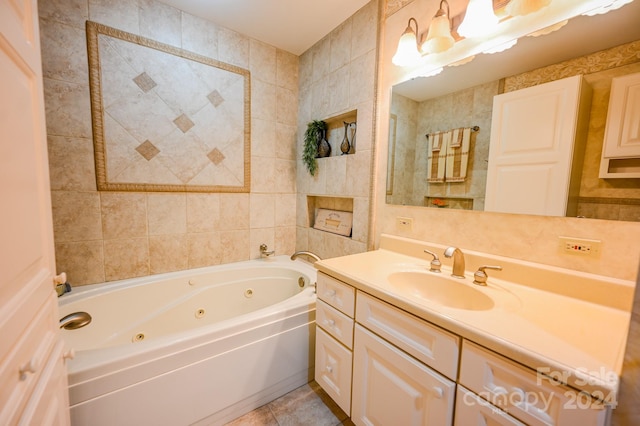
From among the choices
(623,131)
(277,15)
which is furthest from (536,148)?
(277,15)

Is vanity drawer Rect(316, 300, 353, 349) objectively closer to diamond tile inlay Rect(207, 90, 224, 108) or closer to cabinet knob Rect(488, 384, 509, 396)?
cabinet knob Rect(488, 384, 509, 396)

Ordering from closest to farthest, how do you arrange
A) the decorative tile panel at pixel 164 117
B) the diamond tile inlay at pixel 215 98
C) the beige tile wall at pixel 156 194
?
the beige tile wall at pixel 156 194 < the decorative tile panel at pixel 164 117 < the diamond tile inlay at pixel 215 98

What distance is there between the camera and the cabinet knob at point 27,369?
0.51m

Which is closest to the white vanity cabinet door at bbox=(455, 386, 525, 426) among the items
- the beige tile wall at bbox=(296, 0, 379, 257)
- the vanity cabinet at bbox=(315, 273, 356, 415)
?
the vanity cabinet at bbox=(315, 273, 356, 415)

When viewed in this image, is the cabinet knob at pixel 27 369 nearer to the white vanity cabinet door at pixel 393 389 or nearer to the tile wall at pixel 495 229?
the white vanity cabinet door at pixel 393 389

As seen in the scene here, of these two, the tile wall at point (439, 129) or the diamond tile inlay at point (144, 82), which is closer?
the tile wall at point (439, 129)

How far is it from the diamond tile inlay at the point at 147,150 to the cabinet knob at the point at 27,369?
5.16 feet

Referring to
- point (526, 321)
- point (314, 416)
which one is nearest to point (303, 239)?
point (314, 416)

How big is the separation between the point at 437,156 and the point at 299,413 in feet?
5.35

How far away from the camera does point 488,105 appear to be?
1.16 metres

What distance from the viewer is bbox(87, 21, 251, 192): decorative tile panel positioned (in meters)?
1.63

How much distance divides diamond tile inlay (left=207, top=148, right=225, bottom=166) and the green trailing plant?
726 millimetres

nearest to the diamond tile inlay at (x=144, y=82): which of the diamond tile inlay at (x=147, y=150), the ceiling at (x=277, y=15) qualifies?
the diamond tile inlay at (x=147, y=150)

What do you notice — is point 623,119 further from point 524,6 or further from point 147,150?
point 147,150
